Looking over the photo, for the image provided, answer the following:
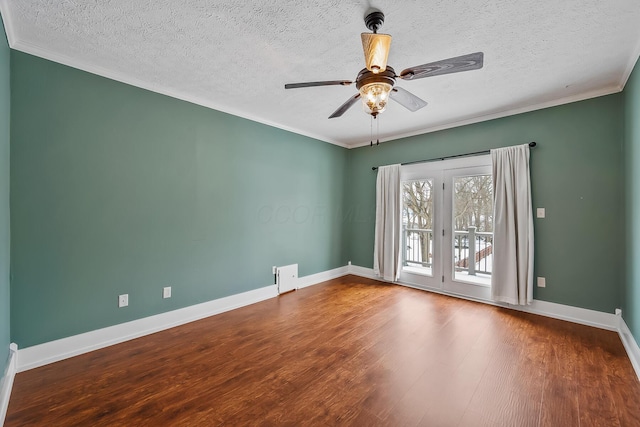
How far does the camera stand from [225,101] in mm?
3406

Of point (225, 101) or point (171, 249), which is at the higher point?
point (225, 101)

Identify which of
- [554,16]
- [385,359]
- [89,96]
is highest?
[554,16]

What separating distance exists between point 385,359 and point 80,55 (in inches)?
151

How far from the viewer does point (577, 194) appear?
3.22 m

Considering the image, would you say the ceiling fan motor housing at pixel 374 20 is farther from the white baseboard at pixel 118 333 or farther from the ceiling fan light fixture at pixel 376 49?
the white baseboard at pixel 118 333

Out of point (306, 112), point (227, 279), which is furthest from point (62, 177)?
point (306, 112)

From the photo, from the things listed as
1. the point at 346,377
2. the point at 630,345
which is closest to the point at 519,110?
the point at 630,345

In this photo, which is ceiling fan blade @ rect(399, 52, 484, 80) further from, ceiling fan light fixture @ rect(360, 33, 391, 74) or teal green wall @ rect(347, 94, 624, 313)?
teal green wall @ rect(347, 94, 624, 313)

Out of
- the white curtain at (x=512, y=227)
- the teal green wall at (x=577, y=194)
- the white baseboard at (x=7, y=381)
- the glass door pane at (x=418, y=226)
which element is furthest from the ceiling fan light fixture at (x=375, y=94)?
the white baseboard at (x=7, y=381)

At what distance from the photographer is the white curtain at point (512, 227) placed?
3479mm

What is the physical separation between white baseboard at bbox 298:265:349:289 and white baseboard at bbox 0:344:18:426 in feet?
10.5

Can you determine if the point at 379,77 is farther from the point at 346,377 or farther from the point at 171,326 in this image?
the point at 171,326

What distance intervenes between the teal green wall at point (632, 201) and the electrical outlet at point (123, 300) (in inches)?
185

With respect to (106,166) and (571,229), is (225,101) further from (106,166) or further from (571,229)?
(571,229)
